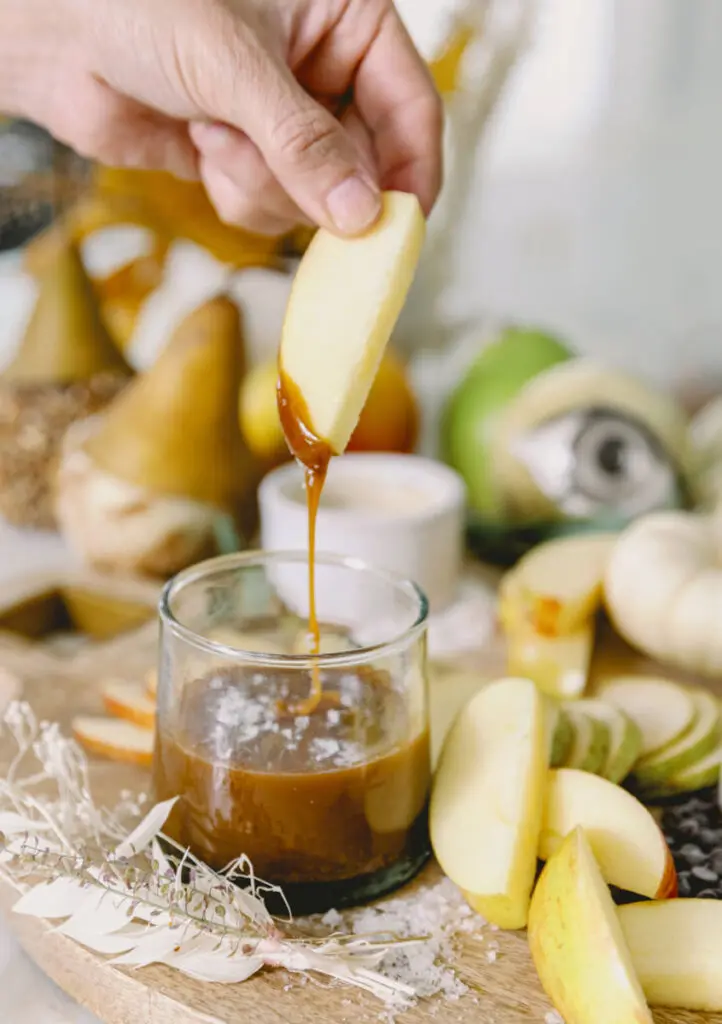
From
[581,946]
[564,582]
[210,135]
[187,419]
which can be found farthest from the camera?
[187,419]

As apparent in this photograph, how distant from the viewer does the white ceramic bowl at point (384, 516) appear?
4.23 feet

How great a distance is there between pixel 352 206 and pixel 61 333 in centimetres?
81

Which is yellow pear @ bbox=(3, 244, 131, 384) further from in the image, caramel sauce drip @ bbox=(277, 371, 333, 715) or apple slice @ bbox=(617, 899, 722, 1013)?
apple slice @ bbox=(617, 899, 722, 1013)

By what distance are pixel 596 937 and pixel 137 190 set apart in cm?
130

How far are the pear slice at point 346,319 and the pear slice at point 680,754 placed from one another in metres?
0.38

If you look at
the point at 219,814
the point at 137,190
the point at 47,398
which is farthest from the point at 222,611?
the point at 137,190

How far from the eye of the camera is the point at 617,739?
0.93 metres

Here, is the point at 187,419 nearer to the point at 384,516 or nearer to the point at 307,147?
the point at 384,516

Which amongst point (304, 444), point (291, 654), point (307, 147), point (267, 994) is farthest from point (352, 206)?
point (267, 994)

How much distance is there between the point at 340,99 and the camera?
109 centimetres

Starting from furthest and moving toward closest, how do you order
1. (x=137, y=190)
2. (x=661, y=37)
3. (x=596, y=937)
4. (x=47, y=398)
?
1. (x=661, y=37)
2. (x=137, y=190)
3. (x=47, y=398)
4. (x=596, y=937)

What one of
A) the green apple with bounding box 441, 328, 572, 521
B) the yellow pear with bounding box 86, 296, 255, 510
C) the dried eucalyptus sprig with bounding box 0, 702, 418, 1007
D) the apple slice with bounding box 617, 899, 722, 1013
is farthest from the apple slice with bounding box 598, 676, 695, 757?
the yellow pear with bounding box 86, 296, 255, 510

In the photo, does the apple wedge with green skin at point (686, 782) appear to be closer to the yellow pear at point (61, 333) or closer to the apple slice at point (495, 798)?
the apple slice at point (495, 798)

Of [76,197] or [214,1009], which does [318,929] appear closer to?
[214,1009]
